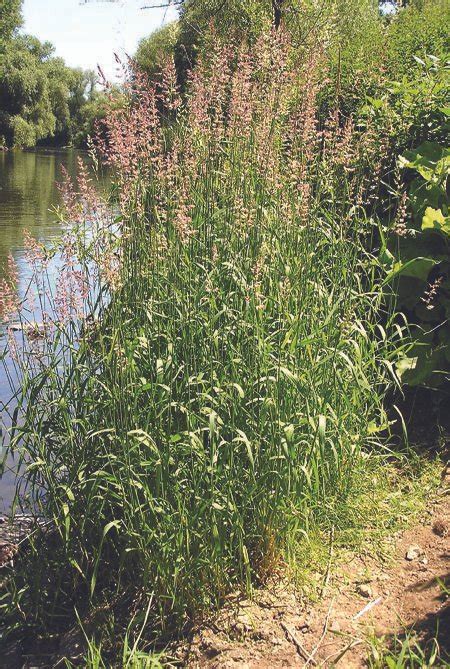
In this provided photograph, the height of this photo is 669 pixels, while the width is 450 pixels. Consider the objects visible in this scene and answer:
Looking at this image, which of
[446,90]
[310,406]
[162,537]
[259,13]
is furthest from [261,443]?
[259,13]

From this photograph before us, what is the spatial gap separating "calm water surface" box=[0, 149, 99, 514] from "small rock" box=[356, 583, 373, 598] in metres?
2.18

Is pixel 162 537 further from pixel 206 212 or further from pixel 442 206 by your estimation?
pixel 442 206

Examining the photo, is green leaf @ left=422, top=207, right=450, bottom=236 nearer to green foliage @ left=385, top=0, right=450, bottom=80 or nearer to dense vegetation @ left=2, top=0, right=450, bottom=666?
dense vegetation @ left=2, top=0, right=450, bottom=666

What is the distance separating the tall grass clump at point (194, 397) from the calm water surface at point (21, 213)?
1.04 metres

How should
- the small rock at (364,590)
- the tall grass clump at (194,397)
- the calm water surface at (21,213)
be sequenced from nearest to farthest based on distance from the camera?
1. the tall grass clump at (194,397)
2. the small rock at (364,590)
3. the calm water surface at (21,213)

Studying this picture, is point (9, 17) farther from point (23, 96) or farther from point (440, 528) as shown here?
point (440, 528)

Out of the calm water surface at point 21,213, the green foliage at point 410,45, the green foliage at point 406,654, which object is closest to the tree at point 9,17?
the calm water surface at point 21,213

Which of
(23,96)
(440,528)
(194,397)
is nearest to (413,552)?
(440,528)

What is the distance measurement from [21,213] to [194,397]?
15837 millimetres

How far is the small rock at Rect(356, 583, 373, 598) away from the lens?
3.04 metres

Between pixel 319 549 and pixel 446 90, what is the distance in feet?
11.3

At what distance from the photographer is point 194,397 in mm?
3248

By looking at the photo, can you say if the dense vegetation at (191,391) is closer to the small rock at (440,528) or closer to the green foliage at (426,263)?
the small rock at (440,528)

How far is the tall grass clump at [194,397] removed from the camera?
2914 millimetres
